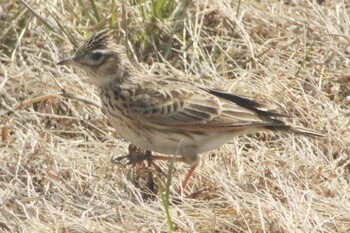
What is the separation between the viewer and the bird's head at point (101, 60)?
6.90 m

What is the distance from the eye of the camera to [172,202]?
6527mm

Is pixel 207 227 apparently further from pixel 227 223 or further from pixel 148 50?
pixel 148 50

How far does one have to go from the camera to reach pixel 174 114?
6.75 metres

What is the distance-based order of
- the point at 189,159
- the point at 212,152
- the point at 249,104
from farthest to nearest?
1. the point at 212,152
2. the point at 249,104
3. the point at 189,159

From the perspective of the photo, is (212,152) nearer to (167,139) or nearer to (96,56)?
(167,139)

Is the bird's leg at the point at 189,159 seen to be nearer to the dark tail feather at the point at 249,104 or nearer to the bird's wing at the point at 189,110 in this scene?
the bird's wing at the point at 189,110

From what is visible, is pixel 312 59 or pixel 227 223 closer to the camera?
pixel 227 223

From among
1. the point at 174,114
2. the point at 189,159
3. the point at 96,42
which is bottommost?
the point at 189,159

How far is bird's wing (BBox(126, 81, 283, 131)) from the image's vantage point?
668 cm

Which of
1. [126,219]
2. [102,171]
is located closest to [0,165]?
[102,171]

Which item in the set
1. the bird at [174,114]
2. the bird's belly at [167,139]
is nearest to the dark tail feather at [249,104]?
the bird at [174,114]

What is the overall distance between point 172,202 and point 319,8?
106 inches

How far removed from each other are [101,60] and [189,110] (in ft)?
2.16

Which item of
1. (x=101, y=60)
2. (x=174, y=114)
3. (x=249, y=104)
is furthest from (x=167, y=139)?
(x=101, y=60)
